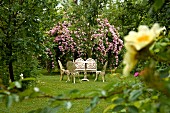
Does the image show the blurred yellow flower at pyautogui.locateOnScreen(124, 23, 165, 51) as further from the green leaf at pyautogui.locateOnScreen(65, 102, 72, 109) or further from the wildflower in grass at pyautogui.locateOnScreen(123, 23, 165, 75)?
the green leaf at pyautogui.locateOnScreen(65, 102, 72, 109)

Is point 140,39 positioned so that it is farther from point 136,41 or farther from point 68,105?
point 68,105

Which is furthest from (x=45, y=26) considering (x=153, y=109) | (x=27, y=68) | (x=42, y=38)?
(x=153, y=109)

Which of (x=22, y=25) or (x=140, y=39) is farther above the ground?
(x=22, y=25)

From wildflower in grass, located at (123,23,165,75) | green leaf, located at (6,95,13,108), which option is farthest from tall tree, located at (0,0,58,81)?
wildflower in grass, located at (123,23,165,75)

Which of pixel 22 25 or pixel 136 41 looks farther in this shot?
pixel 22 25

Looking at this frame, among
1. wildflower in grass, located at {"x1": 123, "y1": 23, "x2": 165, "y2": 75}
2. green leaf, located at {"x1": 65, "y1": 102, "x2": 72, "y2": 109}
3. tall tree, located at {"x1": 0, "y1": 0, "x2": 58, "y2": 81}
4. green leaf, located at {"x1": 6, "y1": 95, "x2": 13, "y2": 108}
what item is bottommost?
green leaf, located at {"x1": 65, "y1": 102, "x2": 72, "y2": 109}

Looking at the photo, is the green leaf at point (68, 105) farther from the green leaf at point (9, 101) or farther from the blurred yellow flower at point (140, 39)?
the blurred yellow flower at point (140, 39)

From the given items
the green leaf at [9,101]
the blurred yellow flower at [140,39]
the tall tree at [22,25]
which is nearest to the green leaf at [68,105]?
the green leaf at [9,101]

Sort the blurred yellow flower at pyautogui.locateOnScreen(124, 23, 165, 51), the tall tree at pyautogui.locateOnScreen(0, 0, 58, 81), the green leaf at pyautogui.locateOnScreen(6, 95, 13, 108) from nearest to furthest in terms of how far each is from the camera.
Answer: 1. the blurred yellow flower at pyautogui.locateOnScreen(124, 23, 165, 51)
2. the green leaf at pyautogui.locateOnScreen(6, 95, 13, 108)
3. the tall tree at pyautogui.locateOnScreen(0, 0, 58, 81)

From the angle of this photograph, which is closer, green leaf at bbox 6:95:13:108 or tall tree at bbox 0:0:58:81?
green leaf at bbox 6:95:13:108

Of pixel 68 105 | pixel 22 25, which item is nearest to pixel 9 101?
pixel 68 105

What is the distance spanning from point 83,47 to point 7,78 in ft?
23.0

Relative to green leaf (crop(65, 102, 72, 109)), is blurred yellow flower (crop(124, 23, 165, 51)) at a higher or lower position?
higher

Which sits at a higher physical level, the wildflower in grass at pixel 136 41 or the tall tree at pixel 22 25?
the tall tree at pixel 22 25
